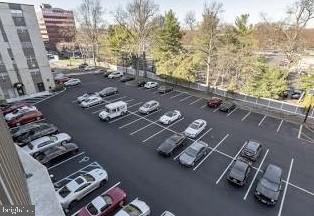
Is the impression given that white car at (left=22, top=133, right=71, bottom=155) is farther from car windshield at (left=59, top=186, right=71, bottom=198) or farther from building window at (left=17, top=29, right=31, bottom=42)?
building window at (left=17, top=29, right=31, bottom=42)

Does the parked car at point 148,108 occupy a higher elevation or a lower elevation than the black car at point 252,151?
higher

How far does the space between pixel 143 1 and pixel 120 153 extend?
31038 mm

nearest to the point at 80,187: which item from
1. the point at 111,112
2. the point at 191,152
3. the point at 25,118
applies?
the point at 191,152

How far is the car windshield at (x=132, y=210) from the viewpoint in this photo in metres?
11.7

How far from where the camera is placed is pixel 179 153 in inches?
726

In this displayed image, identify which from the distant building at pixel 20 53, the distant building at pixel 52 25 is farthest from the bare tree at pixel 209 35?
the distant building at pixel 52 25

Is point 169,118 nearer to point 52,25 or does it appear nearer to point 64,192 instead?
point 64,192

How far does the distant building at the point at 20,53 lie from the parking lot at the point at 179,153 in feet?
19.9

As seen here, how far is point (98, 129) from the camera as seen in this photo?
22.4 meters

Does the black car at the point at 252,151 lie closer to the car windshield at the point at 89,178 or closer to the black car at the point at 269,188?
the black car at the point at 269,188

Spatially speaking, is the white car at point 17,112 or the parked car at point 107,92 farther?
the parked car at point 107,92

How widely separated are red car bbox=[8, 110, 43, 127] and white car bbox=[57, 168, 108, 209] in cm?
1407

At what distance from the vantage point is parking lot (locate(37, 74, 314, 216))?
13.5 meters

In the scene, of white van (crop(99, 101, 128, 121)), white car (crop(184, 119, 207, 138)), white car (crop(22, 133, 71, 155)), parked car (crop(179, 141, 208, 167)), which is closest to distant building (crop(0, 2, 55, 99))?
white van (crop(99, 101, 128, 121))
